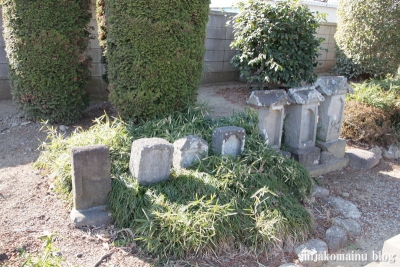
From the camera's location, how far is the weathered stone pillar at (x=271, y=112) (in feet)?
13.0

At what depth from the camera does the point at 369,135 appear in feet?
18.3

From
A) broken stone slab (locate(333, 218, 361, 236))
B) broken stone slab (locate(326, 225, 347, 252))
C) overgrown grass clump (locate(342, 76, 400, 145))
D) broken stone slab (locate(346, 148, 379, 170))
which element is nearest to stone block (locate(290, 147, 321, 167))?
broken stone slab (locate(346, 148, 379, 170))

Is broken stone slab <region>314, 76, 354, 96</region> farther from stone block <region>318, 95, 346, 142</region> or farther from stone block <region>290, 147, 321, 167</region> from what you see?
stone block <region>290, 147, 321, 167</region>

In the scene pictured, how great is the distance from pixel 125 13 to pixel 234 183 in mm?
2219

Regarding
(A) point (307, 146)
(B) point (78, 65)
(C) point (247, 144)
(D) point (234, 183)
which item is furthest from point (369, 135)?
(B) point (78, 65)

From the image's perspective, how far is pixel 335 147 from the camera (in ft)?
16.1

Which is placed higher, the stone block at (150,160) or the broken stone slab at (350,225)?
the stone block at (150,160)

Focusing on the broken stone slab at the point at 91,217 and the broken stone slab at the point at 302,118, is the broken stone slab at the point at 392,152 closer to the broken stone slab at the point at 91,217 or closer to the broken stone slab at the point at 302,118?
the broken stone slab at the point at 302,118

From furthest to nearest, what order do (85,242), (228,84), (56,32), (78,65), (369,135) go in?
(228,84)
(369,135)
(78,65)
(56,32)
(85,242)

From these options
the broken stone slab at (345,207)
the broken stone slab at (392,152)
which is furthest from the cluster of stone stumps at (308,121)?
the broken stone slab at (392,152)

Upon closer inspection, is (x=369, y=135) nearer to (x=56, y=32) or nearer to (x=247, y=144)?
(x=247, y=144)

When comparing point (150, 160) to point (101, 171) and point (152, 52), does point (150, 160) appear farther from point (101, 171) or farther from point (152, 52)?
point (152, 52)

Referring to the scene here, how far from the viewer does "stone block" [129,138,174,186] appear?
10.2ft

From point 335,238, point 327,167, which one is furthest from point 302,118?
point 335,238
